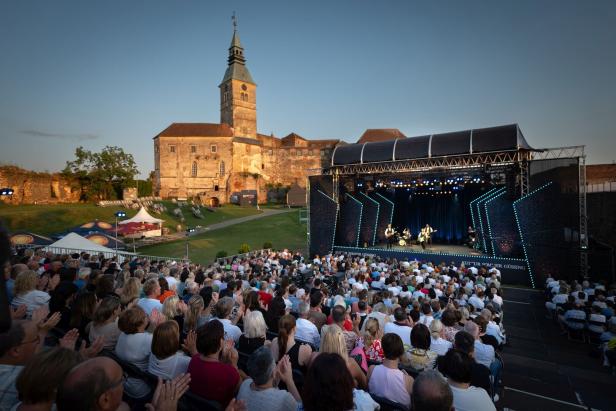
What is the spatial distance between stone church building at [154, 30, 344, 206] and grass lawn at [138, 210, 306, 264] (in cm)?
2272

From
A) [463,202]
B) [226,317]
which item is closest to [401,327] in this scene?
[226,317]

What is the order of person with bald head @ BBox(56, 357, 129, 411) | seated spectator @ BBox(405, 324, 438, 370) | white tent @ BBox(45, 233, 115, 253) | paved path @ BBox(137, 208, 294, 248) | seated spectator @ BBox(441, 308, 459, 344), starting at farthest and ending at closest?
paved path @ BBox(137, 208, 294, 248)
white tent @ BBox(45, 233, 115, 253)
seated spectator @ BBox(441, 308, 459, 344)
seated spectator @ BBox(405, 324, 438, 370)
person with bald head @ BBox(56, 357, 129, 411)

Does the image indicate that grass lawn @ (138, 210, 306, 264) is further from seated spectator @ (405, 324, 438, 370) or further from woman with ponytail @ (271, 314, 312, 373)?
seated spectator @ (405, 324, 438, 370)

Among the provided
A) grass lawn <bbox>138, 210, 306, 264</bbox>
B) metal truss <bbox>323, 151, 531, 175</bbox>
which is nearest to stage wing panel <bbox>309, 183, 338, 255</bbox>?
metal truss <bbox>323, 151, 531, 175</bbox>

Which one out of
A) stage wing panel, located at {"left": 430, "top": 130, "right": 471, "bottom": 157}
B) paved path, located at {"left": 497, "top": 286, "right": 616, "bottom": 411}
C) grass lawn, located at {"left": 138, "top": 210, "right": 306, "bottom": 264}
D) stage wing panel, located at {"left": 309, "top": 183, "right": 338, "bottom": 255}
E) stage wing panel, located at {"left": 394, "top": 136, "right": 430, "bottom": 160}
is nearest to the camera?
paved path, located at {"left": 497, "top": 286, "right": 616, "bottom": 411}

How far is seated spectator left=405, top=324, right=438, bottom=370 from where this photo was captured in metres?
3.73

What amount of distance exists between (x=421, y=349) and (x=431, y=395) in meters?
1.98

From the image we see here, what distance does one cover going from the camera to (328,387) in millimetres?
1842

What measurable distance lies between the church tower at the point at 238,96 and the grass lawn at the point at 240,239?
3082 centimetres

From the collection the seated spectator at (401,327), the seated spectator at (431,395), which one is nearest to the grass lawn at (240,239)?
the seated spectator at (401,327)

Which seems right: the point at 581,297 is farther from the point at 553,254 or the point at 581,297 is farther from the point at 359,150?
the point at 359,150

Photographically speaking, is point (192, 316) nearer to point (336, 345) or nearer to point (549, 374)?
point (336, 345)

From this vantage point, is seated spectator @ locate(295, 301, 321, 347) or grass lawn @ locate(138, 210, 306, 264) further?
grass lawn @ locate(138, 210, 306, 264)

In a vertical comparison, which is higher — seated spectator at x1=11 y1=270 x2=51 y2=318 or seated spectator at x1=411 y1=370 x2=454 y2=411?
seated spectator at x1=411 y1=370 x2=454 y2=411
